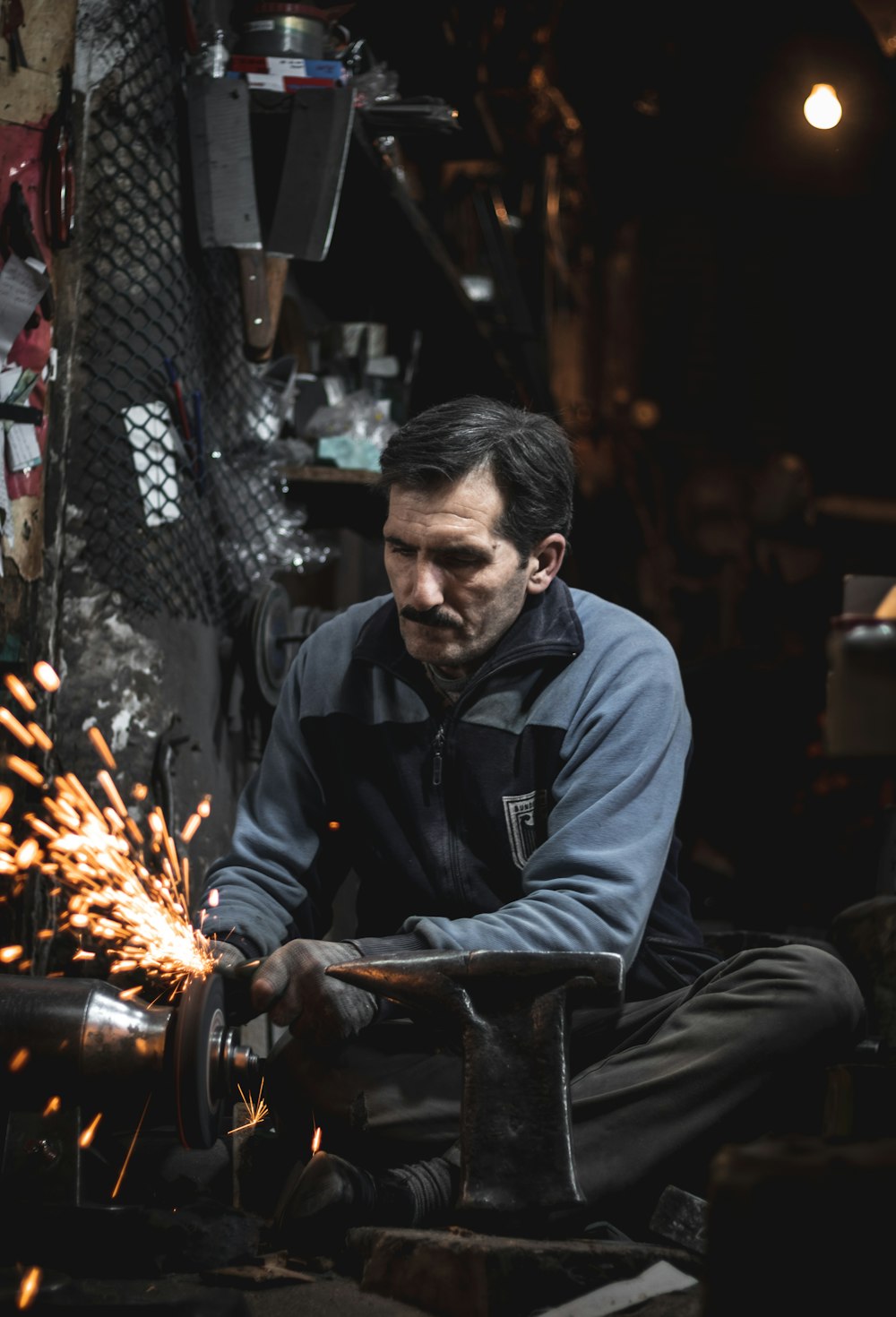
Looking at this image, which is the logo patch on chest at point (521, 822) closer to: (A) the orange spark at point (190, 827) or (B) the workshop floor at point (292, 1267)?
(B) the workshop floor at point (292, 1267)

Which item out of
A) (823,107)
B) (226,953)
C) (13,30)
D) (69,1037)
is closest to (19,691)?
(226,953)

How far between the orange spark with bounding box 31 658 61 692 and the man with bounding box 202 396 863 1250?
0.65 m

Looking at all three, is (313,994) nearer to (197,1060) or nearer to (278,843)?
(197,1060)

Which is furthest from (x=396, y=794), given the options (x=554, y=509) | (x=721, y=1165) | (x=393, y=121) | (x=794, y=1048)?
(x=393, y=121)

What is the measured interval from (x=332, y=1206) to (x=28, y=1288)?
621 mm

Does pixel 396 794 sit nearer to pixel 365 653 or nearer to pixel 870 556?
pixel 365 653

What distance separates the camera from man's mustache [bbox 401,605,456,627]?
312 cm

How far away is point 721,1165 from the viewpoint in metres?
1.65

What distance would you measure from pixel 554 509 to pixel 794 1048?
1385 mm

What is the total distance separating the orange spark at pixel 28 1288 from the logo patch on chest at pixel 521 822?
134cm

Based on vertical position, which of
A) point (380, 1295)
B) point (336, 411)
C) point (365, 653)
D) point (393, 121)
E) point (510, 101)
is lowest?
point (380, 1295)

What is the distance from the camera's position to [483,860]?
3172mm

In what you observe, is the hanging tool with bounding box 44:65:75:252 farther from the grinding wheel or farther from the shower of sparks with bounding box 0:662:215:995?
the grinding wheel

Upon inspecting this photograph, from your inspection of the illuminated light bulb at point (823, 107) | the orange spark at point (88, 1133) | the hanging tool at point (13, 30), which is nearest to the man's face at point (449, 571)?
the orange spark at point (88, 1133)
